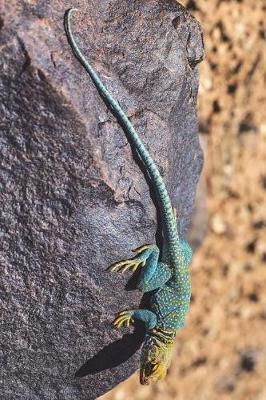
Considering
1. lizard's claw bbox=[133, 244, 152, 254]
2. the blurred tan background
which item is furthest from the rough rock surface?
the blurred tan background

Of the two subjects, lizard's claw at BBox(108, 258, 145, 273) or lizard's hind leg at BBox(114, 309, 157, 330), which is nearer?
lizard's claw at BBox(108, 258, 145, 273)

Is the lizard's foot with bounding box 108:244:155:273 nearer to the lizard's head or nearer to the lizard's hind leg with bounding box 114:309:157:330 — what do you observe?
the lizard's hind leg with bounding box 114:309:157:330

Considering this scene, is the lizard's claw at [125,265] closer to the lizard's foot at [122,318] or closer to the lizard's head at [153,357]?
the lizard's foot at [122,318]

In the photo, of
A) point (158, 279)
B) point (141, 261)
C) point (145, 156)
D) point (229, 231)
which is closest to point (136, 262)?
point (141, 261)

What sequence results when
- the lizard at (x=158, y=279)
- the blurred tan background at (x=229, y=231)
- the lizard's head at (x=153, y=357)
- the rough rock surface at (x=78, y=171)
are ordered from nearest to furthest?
the rough rock surface at (x=78, y=171) → the lizard at (x=158, y=279) → the lizard's head at (x=153, y=357) → the blurred tan background at (x=229, y=231)

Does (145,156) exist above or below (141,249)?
above

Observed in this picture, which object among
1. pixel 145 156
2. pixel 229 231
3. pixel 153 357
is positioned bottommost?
pixel 229 231

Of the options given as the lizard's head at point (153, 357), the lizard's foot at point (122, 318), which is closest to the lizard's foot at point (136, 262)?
the lizard's foot at point (122, 318)

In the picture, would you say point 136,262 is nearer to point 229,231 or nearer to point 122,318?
point 122,318
